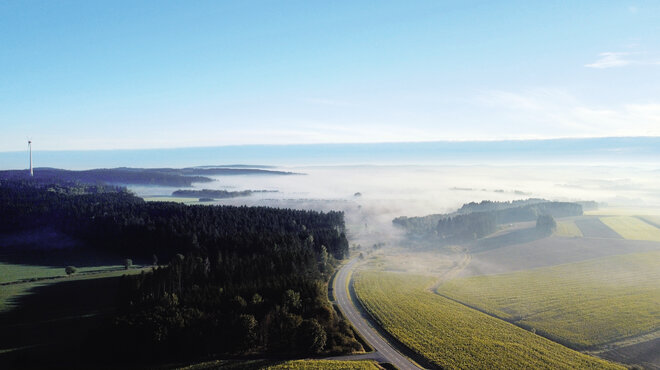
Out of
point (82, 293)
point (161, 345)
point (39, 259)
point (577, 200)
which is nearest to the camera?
point (161, 345)

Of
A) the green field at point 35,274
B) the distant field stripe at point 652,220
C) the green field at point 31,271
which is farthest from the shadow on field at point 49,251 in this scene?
the distant field stripe at point 652,220

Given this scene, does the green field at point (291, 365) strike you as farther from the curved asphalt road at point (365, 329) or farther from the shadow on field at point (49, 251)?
the shadow on field at point (49, 251)

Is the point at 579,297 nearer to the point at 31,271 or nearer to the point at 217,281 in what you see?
the point at 217,281

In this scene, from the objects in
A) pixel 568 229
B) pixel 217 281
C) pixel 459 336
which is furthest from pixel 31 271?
pixel 568 229

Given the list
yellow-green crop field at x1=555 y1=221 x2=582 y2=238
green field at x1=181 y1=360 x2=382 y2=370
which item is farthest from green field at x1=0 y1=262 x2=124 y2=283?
yellow-green crop field at x1=555 y1=221 x2=582 y2=238

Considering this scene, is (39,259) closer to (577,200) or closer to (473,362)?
(473,362)

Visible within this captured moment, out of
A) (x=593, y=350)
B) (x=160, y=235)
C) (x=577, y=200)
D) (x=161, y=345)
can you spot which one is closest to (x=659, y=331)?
(x=593, y=350)
